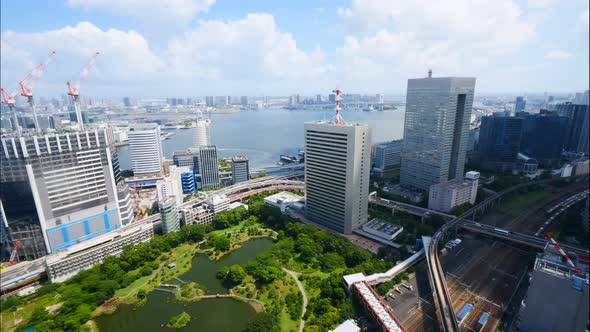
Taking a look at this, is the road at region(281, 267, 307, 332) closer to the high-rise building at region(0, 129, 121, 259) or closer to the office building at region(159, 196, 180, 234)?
the office building at region(159, 196, 180, 234)

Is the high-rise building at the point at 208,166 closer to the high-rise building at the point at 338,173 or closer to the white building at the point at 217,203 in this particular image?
the white building at the point at 217,203

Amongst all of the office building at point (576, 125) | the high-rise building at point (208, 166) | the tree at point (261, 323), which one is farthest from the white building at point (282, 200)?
the office building at point (576, 125)

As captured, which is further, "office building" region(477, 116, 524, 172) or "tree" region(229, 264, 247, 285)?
"office building" region(477, 116, 524, 172)

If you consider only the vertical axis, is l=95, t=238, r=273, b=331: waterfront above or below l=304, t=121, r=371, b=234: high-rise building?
below

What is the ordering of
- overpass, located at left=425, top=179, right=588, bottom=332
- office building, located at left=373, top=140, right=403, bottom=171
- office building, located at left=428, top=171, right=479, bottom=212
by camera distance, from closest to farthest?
overpass, located at left=425, top=179, right=588, bottom=332
office building, located at left=428, top=171, right=479, bottom=212
office building, located at left=373, top=140, right=403, bottom=171

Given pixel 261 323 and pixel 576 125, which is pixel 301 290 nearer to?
pixel 261 323

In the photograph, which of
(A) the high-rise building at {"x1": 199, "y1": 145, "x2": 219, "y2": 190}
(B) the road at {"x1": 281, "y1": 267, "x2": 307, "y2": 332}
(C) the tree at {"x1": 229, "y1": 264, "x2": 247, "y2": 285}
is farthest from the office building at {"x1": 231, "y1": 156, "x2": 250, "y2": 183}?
(C) the tree at {"x1": 229, "y1": 264, "x2": 247, "y2": 285}
